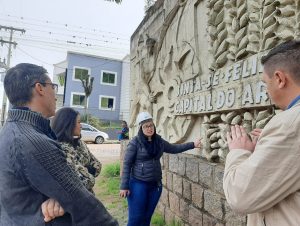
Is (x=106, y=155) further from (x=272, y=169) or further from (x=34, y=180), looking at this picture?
(x=272, y=169)

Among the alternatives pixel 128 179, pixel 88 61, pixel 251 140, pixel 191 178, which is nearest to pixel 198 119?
pixel 191 178

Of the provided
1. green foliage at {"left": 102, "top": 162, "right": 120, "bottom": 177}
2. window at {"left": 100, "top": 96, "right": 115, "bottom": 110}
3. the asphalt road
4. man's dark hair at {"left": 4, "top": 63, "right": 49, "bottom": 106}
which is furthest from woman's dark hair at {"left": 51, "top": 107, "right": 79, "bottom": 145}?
window at {"left": 100, "top": 96, "right": 115, "bottom": 110}

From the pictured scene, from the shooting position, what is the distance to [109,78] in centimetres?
2864

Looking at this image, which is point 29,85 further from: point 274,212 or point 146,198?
point 146,198

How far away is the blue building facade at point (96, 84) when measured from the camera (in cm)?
2669

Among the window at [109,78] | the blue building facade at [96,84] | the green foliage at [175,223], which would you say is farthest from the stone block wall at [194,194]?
the window at [109,78]

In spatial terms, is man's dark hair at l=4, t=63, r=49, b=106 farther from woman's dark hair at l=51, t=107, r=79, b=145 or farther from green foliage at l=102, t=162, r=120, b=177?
green foliage at l=102, t=162, r=120, b=177

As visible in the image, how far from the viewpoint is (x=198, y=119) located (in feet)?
11.9

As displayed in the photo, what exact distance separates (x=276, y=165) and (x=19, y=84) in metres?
1.32

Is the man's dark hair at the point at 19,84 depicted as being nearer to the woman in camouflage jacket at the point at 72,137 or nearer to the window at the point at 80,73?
the woman in camouflage jacket at the point at 72,137

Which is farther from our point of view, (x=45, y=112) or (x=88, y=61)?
(x=88, y=61)

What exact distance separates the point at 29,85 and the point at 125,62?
89.1ft

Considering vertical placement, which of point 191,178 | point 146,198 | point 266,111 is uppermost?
point 266,111

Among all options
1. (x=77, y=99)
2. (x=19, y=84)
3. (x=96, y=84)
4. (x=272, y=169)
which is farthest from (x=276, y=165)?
(x=96, y=84)
